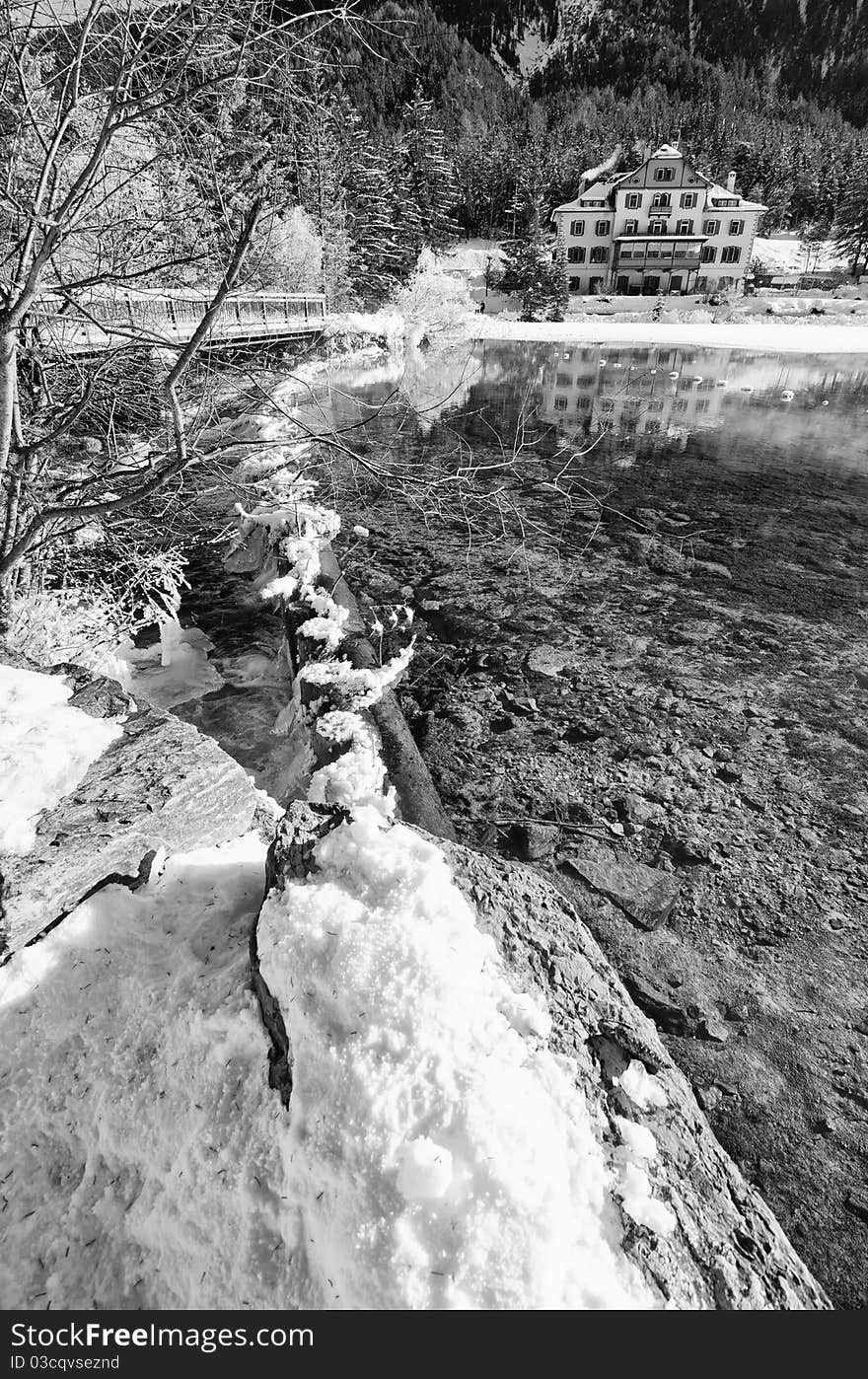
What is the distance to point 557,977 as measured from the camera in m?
2.32

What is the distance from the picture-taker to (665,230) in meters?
62.5

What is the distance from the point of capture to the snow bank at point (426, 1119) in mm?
1584

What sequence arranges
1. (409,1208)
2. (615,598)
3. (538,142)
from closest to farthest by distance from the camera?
1. (409,1208)
2. (615,598)
3. (538,142)

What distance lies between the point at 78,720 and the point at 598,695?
5.00 metres

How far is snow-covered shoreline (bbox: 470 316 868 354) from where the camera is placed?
38.9m

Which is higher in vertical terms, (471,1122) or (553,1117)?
(471,1122)

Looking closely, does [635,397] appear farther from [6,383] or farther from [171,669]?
[6,383]

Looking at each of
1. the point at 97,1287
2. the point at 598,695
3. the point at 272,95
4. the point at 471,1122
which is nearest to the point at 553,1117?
the point at 471,1122

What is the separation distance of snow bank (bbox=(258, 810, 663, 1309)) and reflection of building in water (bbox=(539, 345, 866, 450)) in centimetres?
1280

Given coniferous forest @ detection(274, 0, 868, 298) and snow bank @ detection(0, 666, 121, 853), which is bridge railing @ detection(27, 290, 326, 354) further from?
snow bank @ detection(0, 666, 121, 853)

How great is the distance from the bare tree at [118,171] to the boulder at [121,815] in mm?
1034

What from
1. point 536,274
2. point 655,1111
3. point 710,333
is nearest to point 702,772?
point 655,1111

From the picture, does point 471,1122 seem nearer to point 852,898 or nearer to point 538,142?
point 852,898

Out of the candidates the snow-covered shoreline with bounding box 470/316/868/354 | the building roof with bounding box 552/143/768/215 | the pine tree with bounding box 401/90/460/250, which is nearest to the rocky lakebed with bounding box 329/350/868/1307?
the snow-covered shoreline with bounding box 470/316/868/354
